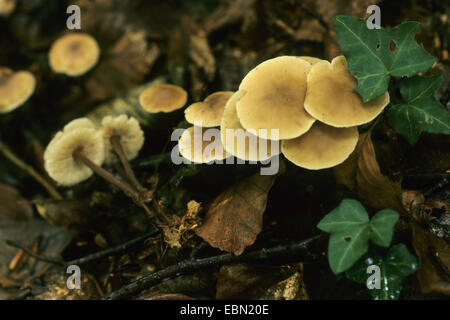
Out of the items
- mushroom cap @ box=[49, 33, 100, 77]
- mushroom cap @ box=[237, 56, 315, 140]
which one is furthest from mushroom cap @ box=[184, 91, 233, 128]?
mushroom cap @ box=[49, 33, 100, 77]

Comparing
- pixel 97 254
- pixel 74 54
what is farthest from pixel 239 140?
pixel 74 54

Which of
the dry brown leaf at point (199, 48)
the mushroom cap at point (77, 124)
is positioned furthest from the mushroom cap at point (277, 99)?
the mushroom cap at point (77, 124)

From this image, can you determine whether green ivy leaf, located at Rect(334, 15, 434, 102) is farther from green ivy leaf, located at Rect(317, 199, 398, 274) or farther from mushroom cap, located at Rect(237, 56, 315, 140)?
green ivy leaf, located at Rect(317, 199, 398, 274)

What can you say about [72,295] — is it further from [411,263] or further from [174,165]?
[411,263]

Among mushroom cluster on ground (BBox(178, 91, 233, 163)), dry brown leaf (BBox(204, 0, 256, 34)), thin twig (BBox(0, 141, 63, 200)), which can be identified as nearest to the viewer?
mushroom cluster on ground (BBox(178, 91, 233, 163))

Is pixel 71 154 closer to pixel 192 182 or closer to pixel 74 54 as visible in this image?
pixel 192 182
